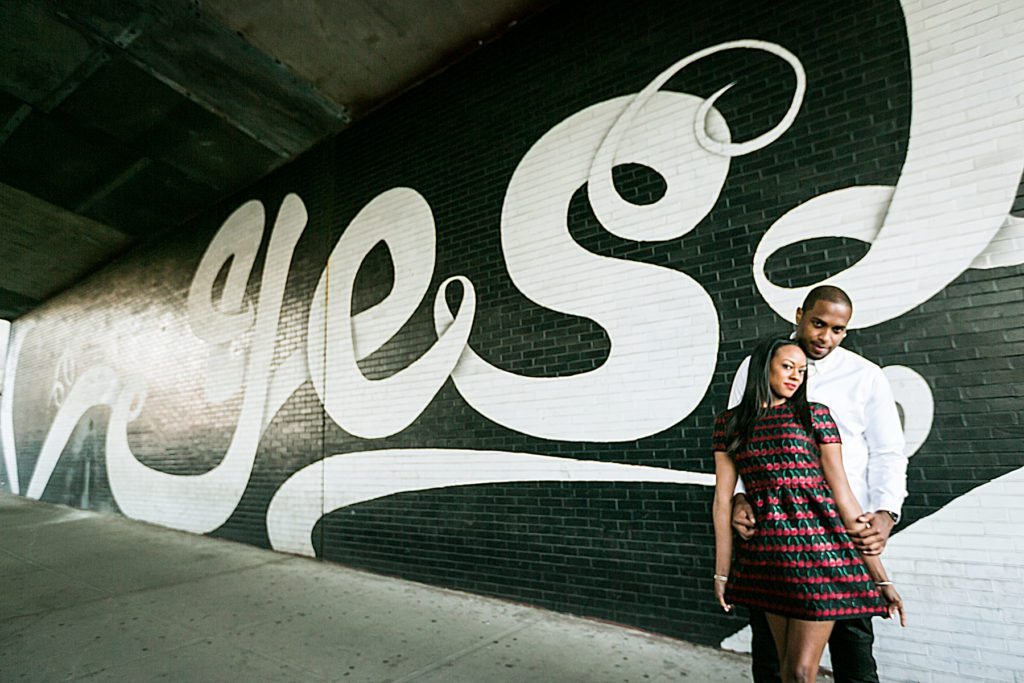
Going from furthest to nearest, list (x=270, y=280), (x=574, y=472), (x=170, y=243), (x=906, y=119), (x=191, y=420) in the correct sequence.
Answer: (x=170, y=243) < (x=191, y=420) < (x=270, y=280) < (x=574, y=472) < (x=906, y=119)

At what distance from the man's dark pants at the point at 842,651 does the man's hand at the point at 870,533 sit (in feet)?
0.84

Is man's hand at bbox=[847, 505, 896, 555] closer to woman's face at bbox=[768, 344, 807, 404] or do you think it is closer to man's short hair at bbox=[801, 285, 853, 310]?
woman's face at bbox=[768, 344, 807, 404]

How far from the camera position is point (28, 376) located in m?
10.7

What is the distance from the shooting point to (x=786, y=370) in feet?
4.83

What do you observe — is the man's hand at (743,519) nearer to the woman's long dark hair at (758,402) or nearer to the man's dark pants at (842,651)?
the woman's long dark hair at (758,402)

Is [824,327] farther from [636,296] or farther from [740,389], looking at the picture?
[636,296]

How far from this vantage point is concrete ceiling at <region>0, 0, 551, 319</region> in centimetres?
447

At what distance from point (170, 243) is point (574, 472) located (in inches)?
275

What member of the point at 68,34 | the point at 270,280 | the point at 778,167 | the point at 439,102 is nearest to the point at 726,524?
the point at 778,167

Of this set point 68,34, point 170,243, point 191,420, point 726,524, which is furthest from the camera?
point 170,243

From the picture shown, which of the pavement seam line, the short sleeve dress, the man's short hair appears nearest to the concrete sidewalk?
the pavement seam line

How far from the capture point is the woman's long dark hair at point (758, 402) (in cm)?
147

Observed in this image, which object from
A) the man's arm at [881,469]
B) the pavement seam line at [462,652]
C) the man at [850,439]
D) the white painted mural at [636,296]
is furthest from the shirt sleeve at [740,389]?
the pavement seam line at [462,652]

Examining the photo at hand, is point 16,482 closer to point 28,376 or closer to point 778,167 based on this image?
point 28,376
